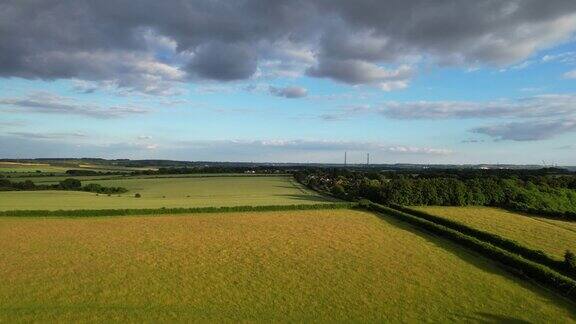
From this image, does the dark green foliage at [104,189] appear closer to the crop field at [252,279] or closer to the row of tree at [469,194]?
the row of tree at [469,194]

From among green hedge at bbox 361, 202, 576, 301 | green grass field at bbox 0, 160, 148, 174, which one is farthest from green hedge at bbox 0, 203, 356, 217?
green grass field at bbox 0, 160, 148, 174

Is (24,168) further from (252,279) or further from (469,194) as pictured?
(252,279)

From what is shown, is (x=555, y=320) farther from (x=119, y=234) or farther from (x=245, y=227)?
(x=119, y=234)

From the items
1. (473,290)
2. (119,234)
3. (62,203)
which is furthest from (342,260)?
(62,203)

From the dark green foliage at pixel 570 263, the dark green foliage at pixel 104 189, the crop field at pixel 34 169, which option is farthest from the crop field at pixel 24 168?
the dark green foliage at pixel 570 263

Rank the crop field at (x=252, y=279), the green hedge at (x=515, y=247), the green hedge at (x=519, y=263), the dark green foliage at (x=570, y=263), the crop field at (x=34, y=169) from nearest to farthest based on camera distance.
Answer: the crop field at (x=252, y=279) → the green hedge at (x=519, y=263) → the dark green foliage at (x=570, y=263) → the green hedge at (x=515, y=247) → the crop field at (x=34, y=169)

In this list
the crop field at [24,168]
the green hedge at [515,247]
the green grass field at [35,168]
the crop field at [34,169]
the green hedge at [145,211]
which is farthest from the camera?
the crop field at [24,168]

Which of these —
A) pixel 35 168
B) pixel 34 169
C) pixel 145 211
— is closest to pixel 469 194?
pixel 145 211
